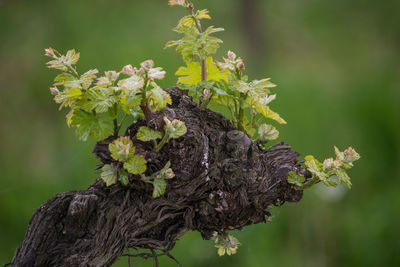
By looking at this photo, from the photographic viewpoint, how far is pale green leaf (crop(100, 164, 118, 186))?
55cm

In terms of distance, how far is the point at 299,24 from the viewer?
3.56 m

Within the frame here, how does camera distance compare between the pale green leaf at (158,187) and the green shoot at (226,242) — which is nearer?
the pale green leaf at (158,187)

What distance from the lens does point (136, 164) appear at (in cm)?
54

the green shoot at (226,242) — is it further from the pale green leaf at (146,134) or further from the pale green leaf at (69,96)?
the pale green leaf at (69,96)

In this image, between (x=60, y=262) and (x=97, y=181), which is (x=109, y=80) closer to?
(x=97, y=181)

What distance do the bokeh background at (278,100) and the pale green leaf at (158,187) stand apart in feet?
4.39

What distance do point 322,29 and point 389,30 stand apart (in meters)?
0.56

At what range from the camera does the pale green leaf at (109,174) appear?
552 millimetres

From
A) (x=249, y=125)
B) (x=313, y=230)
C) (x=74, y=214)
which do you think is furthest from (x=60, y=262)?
(x=313, y=230)

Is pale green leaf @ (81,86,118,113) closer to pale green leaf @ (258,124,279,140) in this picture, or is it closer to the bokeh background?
pale green leaf @ (258,124,279,140)

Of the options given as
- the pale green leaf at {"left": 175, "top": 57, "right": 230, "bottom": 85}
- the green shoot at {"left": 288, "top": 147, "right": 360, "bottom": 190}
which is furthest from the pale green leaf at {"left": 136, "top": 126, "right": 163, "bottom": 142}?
the green shoot at {"left": 288, "top": 147, "right": 360, "bottom": 190}

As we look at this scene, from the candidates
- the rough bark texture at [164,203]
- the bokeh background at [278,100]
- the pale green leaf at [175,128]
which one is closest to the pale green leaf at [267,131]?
the rough bark texture at [164,203]

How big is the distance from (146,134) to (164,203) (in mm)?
103

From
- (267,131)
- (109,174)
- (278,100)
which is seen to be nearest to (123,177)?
(109,174)
